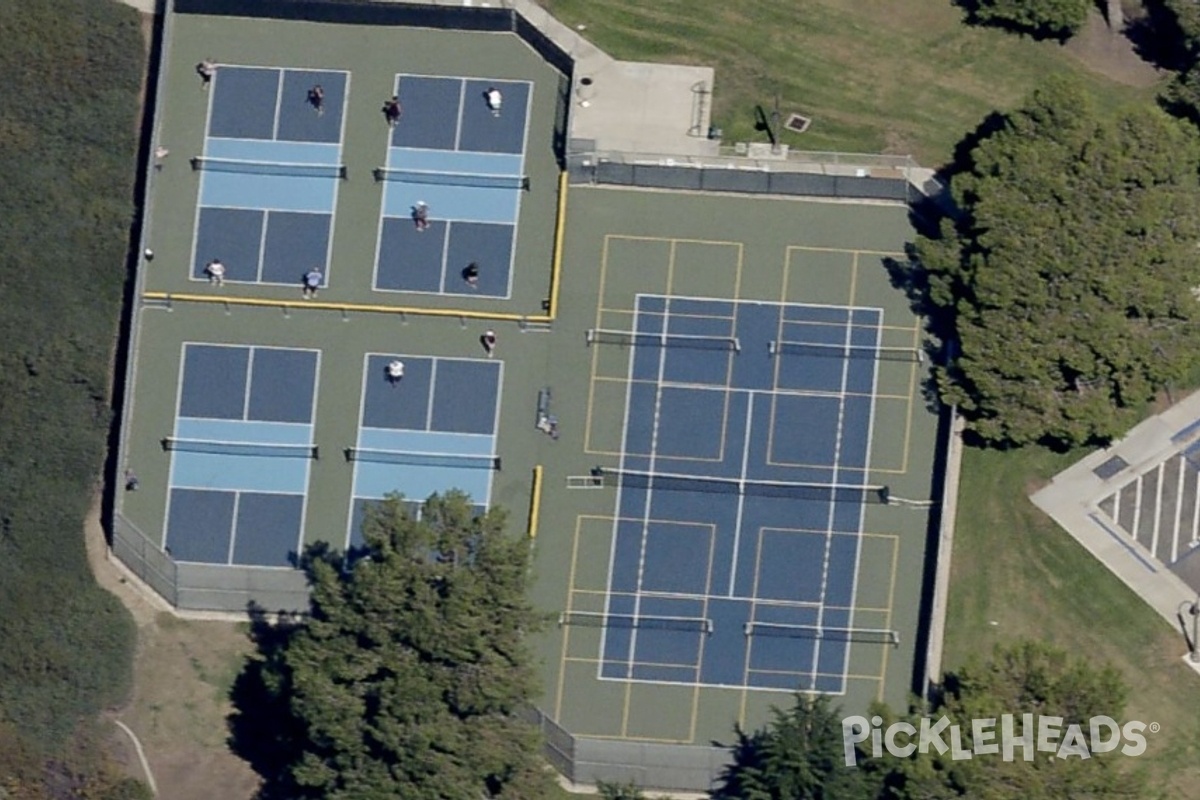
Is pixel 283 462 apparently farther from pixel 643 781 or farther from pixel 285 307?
pixel 643 781

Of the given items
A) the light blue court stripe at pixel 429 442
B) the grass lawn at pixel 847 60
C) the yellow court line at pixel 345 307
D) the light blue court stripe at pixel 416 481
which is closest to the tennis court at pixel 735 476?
the yellow court line at pixel 345 307

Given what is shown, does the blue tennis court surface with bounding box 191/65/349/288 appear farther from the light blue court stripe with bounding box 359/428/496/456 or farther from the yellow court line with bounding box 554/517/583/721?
the yellow court line with bounding box 554/517/583/721

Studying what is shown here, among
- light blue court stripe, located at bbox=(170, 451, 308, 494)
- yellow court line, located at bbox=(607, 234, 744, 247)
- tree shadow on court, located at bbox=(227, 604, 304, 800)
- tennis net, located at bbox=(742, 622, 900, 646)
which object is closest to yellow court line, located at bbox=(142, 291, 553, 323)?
yellow court line, located at bbox=(607, 234, 744, 247)

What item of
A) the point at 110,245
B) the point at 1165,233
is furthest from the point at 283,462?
the point at 1165,233

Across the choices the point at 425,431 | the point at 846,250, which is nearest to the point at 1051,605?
the point at 846,250

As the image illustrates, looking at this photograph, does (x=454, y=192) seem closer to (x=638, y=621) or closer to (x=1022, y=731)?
(x=638, y=621)

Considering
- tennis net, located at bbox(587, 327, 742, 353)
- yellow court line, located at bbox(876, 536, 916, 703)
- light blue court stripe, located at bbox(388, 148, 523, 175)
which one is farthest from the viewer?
light blue court stripe, located at bbox(388, 148, 523, 175)

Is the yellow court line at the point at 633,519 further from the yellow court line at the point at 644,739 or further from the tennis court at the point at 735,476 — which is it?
the yellow court line at the point at 644,739
